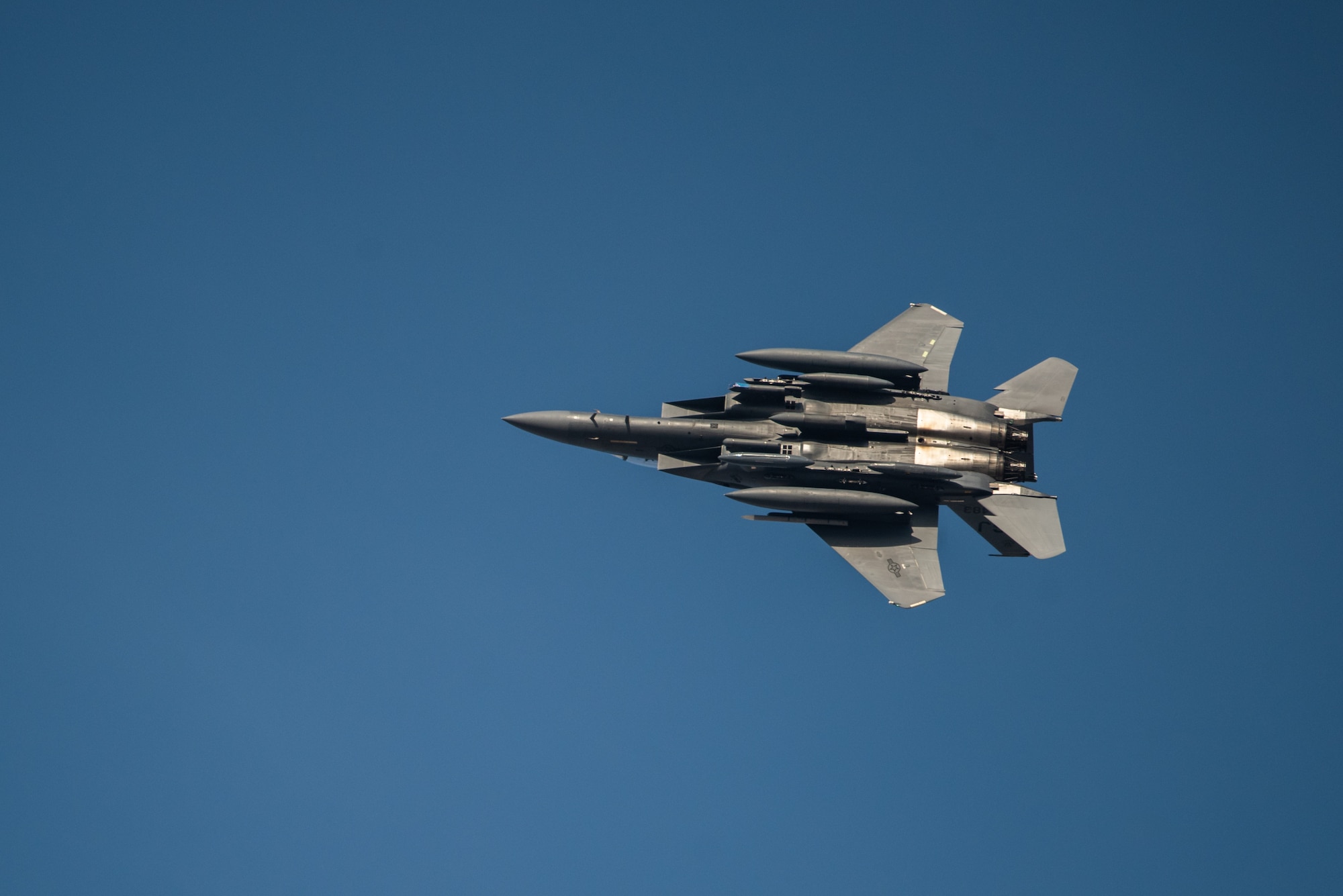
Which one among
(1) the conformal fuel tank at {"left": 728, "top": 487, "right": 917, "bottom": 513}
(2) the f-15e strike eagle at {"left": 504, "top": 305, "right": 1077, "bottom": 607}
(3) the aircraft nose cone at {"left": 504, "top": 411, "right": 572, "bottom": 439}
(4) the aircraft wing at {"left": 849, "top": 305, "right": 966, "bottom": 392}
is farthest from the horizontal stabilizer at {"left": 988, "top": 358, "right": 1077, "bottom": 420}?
(3) the aircraft nose cone at {"left": 504, "top": 411, "right": 572, "bottom": 439}

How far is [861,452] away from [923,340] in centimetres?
567

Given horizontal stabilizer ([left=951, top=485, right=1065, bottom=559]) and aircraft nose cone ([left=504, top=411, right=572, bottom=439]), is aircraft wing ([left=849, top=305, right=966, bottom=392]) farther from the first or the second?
aircraft nose cone ([left=504, top=411, right=572, bottom=439])

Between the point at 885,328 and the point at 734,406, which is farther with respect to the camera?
the point at 885,328

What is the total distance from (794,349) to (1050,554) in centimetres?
1064

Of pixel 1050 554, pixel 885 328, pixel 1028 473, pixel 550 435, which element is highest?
pixel 885 328

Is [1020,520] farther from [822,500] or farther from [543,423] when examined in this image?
[543,423]

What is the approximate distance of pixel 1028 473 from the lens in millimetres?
37500

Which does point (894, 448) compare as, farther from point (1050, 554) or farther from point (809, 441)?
point (1050, 554)

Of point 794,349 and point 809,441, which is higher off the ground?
point 794,349

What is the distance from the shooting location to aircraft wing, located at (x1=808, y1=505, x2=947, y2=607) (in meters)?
36.4

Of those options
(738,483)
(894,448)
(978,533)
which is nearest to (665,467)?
A: (738,483)

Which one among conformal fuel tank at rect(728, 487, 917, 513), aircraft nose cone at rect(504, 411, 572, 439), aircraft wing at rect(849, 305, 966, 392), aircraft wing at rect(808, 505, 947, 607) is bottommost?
aircraft wing at rect(808, 505, 947, 607)

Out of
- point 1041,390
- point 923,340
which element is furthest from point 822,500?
point 1041,390

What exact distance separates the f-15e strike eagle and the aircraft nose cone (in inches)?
1.5
